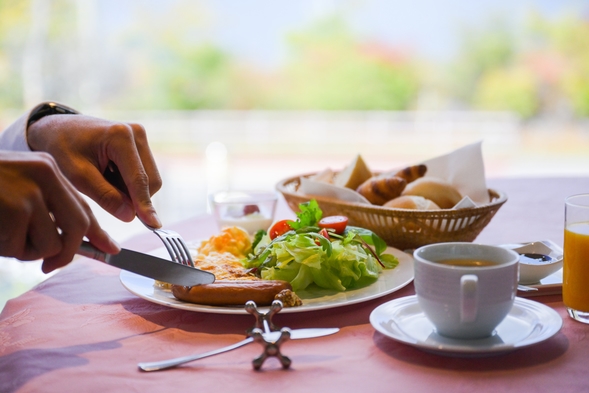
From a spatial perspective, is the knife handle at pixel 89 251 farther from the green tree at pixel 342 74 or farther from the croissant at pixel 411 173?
the green tree at pixel 342 74

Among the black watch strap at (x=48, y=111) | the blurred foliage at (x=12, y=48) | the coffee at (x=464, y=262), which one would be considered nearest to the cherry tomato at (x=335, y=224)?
the coffee at (x=464, y=262)

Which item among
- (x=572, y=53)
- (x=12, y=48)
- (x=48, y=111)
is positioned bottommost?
(x=48, y=111)

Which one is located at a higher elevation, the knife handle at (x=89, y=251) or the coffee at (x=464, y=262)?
the knife handle at (x=89, y=251)

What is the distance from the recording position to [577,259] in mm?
1021

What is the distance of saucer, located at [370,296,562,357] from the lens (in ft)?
2.81

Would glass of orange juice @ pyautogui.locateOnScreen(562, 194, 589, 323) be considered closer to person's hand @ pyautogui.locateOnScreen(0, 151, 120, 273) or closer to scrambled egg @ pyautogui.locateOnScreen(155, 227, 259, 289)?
scrambled egg @ pyautogui.locateOnScreen(155, 227, 259, 289)

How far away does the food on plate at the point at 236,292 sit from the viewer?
105 cm

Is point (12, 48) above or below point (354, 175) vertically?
above

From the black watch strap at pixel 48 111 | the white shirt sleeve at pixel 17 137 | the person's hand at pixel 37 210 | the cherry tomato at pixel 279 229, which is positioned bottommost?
the cherry tomato at pixel 279 229

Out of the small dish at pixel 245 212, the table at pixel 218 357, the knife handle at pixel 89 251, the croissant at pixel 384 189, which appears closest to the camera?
the table at pixel 218 357

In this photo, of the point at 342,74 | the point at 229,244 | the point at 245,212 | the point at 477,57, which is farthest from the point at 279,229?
the point at 477,57

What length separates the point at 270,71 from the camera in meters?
17.4

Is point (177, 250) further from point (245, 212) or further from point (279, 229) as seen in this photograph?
point (245, 212)

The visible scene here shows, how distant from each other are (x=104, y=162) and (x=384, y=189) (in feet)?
2.38
